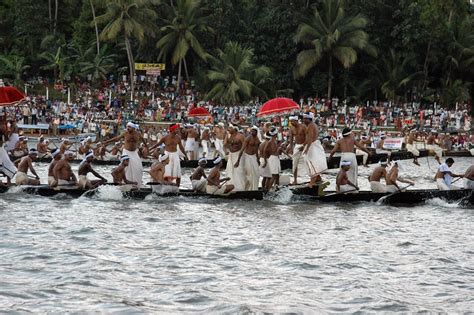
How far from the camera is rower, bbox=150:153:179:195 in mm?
21469

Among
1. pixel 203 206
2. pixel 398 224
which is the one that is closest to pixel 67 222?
pixel 203 206

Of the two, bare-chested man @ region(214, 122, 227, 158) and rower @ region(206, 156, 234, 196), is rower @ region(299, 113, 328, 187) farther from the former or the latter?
bare-chested man @ region(214, 122, 227, 158)

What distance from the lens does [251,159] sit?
72.0 feet

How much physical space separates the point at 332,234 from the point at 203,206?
4.04m

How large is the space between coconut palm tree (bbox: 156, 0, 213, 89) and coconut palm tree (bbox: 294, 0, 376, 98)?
5309 mm

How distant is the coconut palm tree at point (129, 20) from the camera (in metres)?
50.8

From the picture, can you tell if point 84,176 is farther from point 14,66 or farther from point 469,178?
point 14,66

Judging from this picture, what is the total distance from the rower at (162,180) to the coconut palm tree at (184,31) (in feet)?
98.5

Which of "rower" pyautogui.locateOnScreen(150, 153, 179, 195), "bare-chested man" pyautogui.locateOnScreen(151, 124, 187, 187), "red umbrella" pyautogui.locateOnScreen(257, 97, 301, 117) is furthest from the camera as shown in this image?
"red umbrella" pyautogui.locateOnScreen(257, 97, 301, 117)

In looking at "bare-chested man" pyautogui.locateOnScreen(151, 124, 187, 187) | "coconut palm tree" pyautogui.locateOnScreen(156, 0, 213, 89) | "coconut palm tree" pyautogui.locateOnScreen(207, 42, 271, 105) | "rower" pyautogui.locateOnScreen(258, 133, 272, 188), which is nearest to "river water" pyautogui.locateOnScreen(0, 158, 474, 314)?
"rower" pyautogui.locateOnScreen(258, 133, 272, 188)

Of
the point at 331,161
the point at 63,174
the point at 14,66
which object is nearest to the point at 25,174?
the point at 63,174

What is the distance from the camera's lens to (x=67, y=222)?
19.1 m

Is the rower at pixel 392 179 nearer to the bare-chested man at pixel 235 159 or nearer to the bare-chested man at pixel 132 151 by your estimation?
the bare-chested man at pixel 235 159

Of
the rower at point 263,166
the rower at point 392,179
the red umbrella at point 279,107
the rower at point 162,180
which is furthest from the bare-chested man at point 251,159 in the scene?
the red umbrella at point 279,107
